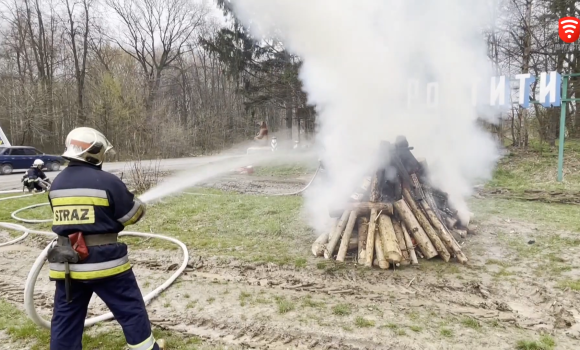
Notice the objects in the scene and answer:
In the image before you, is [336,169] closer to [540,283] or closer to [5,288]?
[540,283]

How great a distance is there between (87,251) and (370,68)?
5.43 metres

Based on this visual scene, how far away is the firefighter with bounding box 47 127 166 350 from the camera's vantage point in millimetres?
2689

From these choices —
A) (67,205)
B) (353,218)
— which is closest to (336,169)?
(353,218)

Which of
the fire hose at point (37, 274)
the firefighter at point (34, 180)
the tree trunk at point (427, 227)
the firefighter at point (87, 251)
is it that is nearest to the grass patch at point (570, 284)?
the tree trunk at point (427, 227)

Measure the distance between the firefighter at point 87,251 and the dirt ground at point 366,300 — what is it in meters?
0.90

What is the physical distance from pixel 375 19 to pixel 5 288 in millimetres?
6791

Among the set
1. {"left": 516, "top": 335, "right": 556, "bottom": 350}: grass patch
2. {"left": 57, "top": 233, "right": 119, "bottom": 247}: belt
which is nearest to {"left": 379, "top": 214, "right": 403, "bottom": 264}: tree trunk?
{"left": 516, "top": 335, "right": 556, "bottom": 350}: grass patch

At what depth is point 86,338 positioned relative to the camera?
3414 mm

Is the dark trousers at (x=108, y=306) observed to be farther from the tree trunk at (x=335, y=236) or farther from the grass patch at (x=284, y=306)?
the tree trunk at (x=335, y=236)

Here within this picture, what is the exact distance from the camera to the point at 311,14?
240 inches

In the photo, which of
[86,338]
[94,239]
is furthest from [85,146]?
[86,338]

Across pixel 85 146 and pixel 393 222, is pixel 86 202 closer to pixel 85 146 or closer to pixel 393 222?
pixel 85 146

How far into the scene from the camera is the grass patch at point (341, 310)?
3768 millimetres

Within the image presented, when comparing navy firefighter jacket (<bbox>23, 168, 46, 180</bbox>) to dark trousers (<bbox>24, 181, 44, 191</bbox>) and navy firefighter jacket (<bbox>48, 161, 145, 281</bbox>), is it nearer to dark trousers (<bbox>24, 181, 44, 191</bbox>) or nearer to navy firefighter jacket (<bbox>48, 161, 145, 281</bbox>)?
dark trousers (<bbox>24, 181, 44, 191</bbox>)
